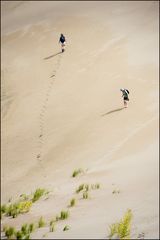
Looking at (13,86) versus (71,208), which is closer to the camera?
(71,208)

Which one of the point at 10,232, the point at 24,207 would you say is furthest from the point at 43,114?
the point at 10,232

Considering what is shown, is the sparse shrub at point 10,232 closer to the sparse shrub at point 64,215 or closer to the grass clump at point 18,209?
the sparse shrub at point 64,215

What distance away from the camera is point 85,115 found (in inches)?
662

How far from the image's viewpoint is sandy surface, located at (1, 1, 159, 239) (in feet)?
27.4

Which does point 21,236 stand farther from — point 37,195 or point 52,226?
point 37,195

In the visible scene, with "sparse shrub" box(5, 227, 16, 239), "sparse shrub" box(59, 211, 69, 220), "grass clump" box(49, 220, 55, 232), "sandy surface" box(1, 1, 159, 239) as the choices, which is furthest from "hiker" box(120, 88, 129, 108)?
"sparse shrub" box(5, 227, 16, 239)

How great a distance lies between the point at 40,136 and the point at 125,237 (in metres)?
10.4

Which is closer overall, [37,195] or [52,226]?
[52,226]

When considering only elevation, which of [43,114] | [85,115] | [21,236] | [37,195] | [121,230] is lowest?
[21,236]

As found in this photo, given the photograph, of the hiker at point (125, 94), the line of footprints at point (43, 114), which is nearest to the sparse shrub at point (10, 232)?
the line of footprints at point (43, 114)

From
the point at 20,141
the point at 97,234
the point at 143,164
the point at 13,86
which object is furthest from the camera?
the point at 13,86

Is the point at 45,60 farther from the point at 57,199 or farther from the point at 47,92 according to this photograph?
the point at 57,199

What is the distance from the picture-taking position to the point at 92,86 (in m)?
19.6

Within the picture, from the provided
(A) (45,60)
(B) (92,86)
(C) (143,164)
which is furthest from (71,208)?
(A) (45,60)
